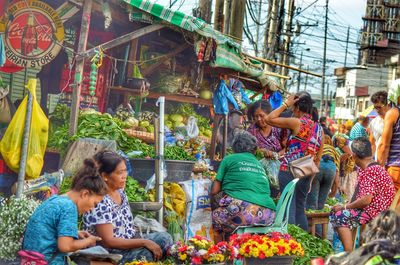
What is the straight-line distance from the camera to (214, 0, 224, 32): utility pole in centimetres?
1828

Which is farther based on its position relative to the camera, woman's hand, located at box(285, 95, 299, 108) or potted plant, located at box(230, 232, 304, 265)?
woman's hand, located at box(285, 95, 299, 108)

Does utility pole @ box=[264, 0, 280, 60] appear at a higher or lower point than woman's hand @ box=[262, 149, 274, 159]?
higher

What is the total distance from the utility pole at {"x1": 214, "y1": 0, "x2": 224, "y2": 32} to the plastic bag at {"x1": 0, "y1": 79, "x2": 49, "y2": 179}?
9181 millimetres

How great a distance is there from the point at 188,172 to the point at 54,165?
2.09 meters

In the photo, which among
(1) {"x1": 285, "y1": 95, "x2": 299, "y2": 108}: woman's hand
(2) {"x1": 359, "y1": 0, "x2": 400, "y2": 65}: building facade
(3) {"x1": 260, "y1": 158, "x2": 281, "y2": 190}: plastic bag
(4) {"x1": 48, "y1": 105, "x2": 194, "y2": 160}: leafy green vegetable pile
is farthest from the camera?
(2) {"x1": 359, "y1": 0, "x2": 400, "y2": 65}: building facade

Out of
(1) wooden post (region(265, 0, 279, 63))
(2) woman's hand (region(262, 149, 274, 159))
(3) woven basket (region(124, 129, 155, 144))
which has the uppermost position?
(1) wooden post (region(265, 0, 279, 63))

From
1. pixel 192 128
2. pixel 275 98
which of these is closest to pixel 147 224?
pixel 192 128

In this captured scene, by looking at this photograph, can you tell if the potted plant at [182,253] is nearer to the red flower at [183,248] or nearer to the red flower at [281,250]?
the red flower at [183,248]

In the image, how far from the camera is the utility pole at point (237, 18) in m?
16.0

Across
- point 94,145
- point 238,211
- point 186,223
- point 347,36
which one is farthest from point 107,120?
point 347,36

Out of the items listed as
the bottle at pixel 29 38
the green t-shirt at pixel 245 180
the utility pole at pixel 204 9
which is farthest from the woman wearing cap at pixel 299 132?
the utility pole at pixel 204 9

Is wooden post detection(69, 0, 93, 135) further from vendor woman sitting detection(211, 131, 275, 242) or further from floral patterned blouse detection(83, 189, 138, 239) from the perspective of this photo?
floral patterned blouse detection(83, 189, 138, 239)

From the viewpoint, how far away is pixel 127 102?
12867 millimetres

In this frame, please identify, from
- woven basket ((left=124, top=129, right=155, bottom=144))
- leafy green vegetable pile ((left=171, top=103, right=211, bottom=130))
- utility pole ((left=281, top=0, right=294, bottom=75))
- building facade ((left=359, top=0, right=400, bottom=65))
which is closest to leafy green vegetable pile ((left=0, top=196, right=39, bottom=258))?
woven basket ((left=124, top=129, right=155, bottom=144))
